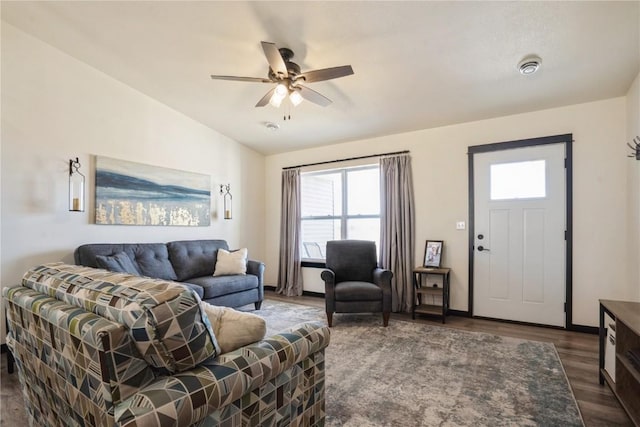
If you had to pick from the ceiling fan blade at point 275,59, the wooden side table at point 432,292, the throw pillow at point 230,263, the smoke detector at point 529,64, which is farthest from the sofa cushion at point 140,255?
the smoke detector at point 529,64

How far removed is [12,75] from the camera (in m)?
2.83

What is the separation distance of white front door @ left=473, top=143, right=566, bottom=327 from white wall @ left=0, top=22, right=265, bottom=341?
4015 mm

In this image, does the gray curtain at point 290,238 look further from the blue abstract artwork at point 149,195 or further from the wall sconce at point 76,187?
the wall sconce at point 76,187

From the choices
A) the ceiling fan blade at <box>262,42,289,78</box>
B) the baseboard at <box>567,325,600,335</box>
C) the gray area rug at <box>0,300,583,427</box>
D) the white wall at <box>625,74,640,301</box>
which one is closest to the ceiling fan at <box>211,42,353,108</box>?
the ceiling fan blade at <box>262,42,289,78</box>

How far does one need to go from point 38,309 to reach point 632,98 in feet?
15.7

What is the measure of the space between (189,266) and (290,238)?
1.76m

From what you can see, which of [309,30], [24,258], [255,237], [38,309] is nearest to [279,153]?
[255,237]

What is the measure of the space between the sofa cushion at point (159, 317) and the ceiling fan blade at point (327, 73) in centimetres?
198

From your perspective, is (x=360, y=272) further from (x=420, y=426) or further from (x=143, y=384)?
(x=143, y=384)

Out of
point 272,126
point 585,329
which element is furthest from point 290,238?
point 585,329

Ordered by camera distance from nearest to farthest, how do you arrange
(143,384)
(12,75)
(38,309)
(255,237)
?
(143,384), (38,309), (12,75), (255,237)

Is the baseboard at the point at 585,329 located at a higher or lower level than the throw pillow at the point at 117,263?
lower

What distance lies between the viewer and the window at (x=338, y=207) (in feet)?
15.3

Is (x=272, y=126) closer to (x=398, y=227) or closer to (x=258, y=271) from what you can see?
(x=258, y=271)
